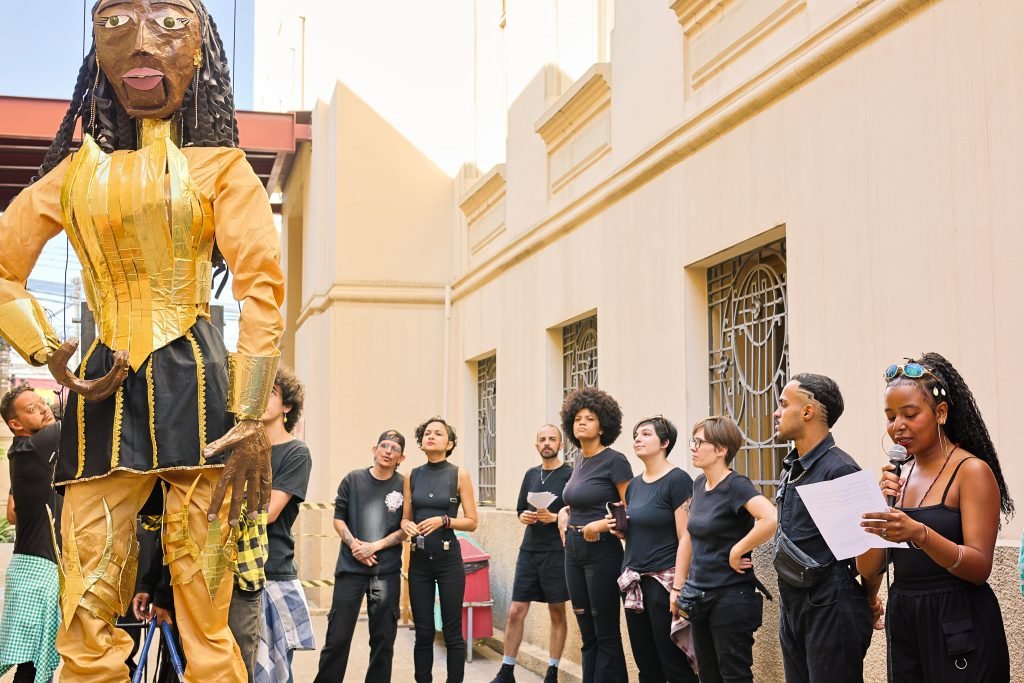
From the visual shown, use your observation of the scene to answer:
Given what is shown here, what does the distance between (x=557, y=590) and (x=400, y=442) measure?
1495mm

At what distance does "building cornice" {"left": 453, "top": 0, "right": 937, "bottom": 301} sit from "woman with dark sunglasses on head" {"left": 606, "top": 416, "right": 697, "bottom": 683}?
1.87 metres

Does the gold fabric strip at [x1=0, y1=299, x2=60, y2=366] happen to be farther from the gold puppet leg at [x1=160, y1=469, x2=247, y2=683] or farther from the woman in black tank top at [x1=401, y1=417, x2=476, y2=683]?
the woman in black tank top at [x1=401, y1=417, x2=476, y2=683]

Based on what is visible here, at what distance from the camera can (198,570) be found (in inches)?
151

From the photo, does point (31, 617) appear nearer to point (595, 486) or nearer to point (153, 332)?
point (153, 332)

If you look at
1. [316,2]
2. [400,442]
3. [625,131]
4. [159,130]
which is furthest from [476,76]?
[159,130]

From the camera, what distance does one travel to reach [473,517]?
848 centimetres

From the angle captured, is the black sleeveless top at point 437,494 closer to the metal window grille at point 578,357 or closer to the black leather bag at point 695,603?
the metal window grille at point 578,357

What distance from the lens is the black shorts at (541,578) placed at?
335 inches

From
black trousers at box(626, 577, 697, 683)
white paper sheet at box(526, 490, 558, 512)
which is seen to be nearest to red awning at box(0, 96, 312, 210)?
white paper sheet at box(526, 490, 558, 512)

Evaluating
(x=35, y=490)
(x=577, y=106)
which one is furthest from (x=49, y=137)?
(x=35, y=490)

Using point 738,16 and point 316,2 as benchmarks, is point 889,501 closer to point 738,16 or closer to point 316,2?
point 738,16

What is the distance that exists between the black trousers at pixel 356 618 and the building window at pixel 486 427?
4883 mm

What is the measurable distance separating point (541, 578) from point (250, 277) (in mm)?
5034

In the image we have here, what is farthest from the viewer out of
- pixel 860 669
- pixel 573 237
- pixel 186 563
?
pixel 573 237
